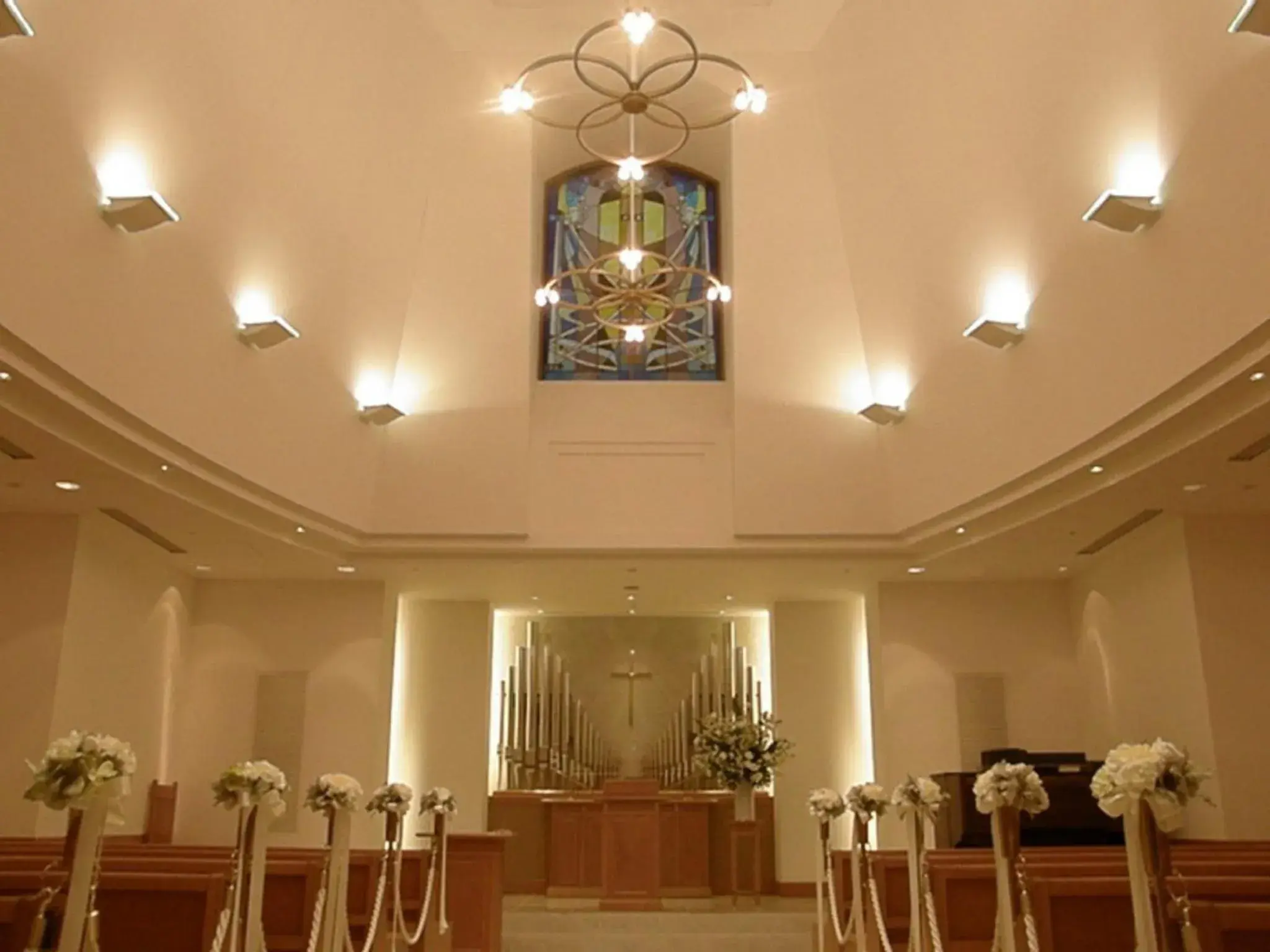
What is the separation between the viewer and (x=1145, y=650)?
983cm

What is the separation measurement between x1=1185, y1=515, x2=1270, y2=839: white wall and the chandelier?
4320mm

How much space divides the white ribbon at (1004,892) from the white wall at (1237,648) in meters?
4.80

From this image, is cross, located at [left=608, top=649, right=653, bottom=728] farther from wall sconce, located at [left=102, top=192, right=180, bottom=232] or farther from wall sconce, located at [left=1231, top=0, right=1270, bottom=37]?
wall sconce, located at [left=1231, top=0, right=1270, bottom=37]

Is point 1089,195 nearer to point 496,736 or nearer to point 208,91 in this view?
point 208,91

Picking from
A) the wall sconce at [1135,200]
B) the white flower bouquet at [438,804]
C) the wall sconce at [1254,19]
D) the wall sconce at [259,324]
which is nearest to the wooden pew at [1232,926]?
the wall sconce at [1254,19]

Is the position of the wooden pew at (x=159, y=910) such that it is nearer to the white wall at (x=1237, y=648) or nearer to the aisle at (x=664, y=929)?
the aisle at (x=664, y=929)

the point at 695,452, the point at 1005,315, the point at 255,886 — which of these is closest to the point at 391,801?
the point at 255,886

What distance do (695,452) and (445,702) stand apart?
421cm

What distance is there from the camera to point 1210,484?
8.04 metres

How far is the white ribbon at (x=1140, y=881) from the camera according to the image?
151 inches

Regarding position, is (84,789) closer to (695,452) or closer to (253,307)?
(253,307)

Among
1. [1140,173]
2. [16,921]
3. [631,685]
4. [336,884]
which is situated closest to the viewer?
[16,921]

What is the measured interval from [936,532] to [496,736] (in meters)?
5.91

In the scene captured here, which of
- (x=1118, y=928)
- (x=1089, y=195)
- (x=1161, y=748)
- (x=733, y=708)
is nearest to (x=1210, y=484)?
(x=1089, y=195)
